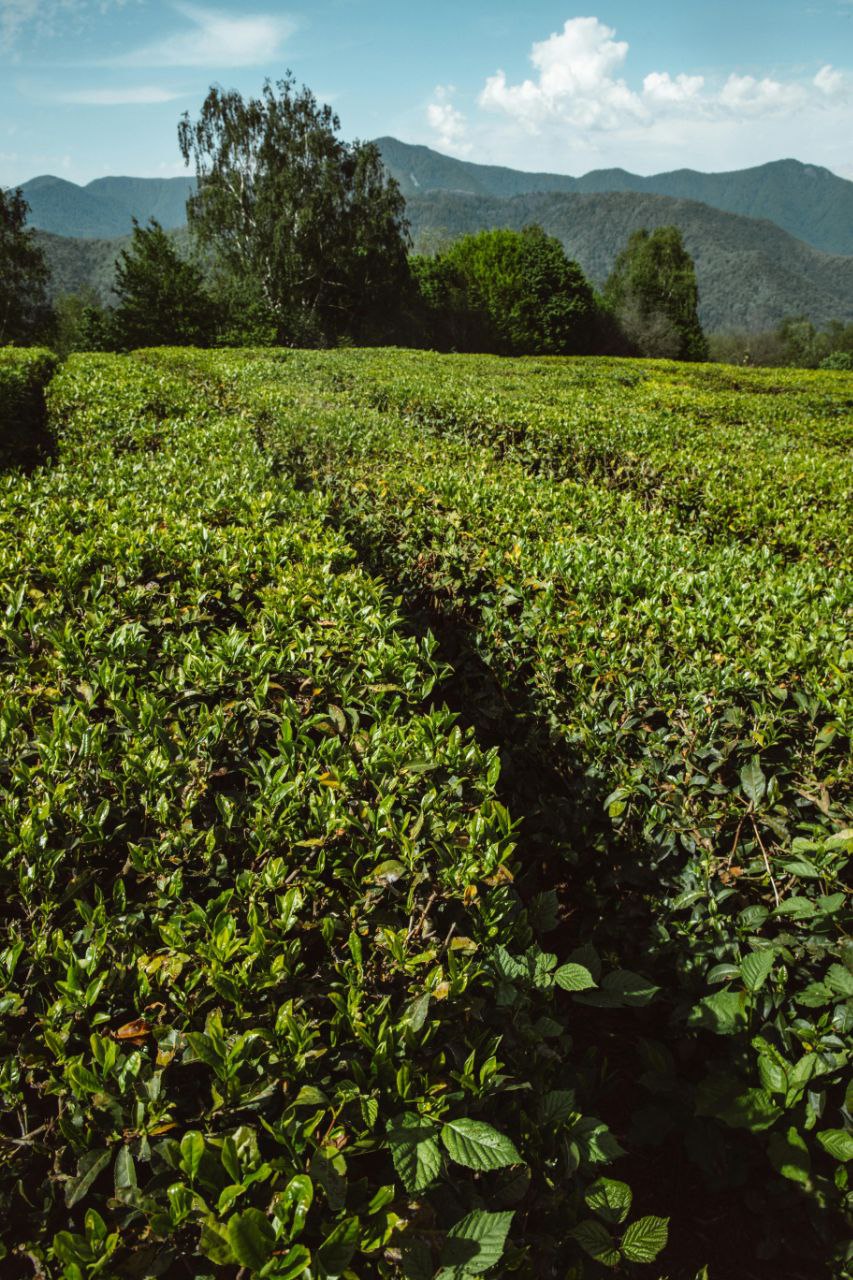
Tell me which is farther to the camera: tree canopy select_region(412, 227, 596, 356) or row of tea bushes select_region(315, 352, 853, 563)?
tree canopy select_region(412, 227, 596, 356)

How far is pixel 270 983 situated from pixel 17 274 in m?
53.6

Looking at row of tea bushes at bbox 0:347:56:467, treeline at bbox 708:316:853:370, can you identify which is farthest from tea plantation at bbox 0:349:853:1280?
treeline at bbox 708:316:853:370

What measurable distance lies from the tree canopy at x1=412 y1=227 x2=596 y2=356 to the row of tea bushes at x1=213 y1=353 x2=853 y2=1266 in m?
45.7

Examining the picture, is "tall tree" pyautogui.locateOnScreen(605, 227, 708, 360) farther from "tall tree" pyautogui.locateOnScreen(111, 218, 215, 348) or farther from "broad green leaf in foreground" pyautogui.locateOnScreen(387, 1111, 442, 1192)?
"broad green leaf in foreground" pyautogui.locateOnScreen(387, 1111, 442, 1192)

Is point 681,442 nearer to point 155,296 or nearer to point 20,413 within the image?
point 20,413

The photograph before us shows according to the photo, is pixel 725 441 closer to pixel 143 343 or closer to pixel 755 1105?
pixel 755 1105

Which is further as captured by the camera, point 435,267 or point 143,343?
point 435,267

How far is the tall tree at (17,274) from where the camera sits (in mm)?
41562

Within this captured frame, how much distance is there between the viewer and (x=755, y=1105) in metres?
2.10

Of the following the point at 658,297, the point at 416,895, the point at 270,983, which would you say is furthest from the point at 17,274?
the point at 658,297

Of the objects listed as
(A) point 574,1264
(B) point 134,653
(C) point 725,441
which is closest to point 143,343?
(C) point 725,441

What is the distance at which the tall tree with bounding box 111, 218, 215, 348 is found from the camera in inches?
1205

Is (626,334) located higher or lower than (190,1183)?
higher

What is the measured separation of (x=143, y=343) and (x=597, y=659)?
34912mm
